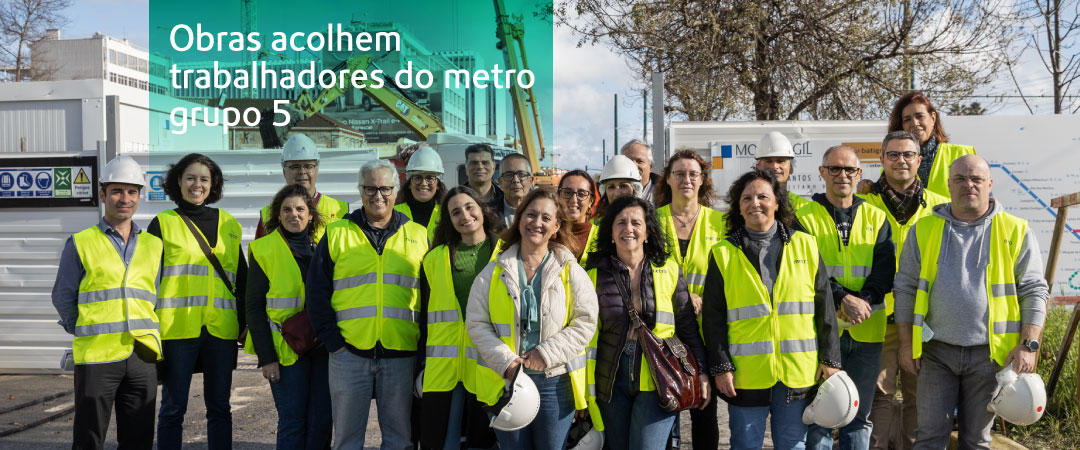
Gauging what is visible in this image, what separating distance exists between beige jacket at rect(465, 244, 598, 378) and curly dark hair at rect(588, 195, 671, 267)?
0.23 metres

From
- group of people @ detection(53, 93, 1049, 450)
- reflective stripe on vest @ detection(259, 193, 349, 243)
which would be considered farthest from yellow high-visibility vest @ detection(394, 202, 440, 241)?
reflective stripe on vest @ detection(259, 193, 349, 243)

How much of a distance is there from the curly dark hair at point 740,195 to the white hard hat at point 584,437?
3.92ft

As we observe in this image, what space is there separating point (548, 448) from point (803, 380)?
126 centimetres

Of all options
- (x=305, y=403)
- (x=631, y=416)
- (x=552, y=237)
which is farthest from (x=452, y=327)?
(x=305, y=403)

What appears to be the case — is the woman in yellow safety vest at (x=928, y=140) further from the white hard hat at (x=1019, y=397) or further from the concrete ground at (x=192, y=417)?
the concrete ground at (x=192, y=417)

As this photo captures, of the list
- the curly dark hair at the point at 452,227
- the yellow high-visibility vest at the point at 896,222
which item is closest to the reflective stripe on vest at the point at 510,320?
the curly dark hair at the point at 452,227

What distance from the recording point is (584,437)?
12.7ft

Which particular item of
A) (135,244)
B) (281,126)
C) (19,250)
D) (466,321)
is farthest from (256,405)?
(281,126)

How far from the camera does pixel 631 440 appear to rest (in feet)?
12.6

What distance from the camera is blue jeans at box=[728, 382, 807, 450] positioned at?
3879 millimetres

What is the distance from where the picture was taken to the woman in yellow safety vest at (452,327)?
13.6 feet

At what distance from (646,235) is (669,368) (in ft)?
2.20

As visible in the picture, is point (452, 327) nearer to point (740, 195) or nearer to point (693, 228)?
point (693, 228)

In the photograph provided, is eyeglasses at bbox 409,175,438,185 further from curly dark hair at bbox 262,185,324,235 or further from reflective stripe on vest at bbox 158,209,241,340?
reflective stripe on vest at bbox 158,209,241,340
